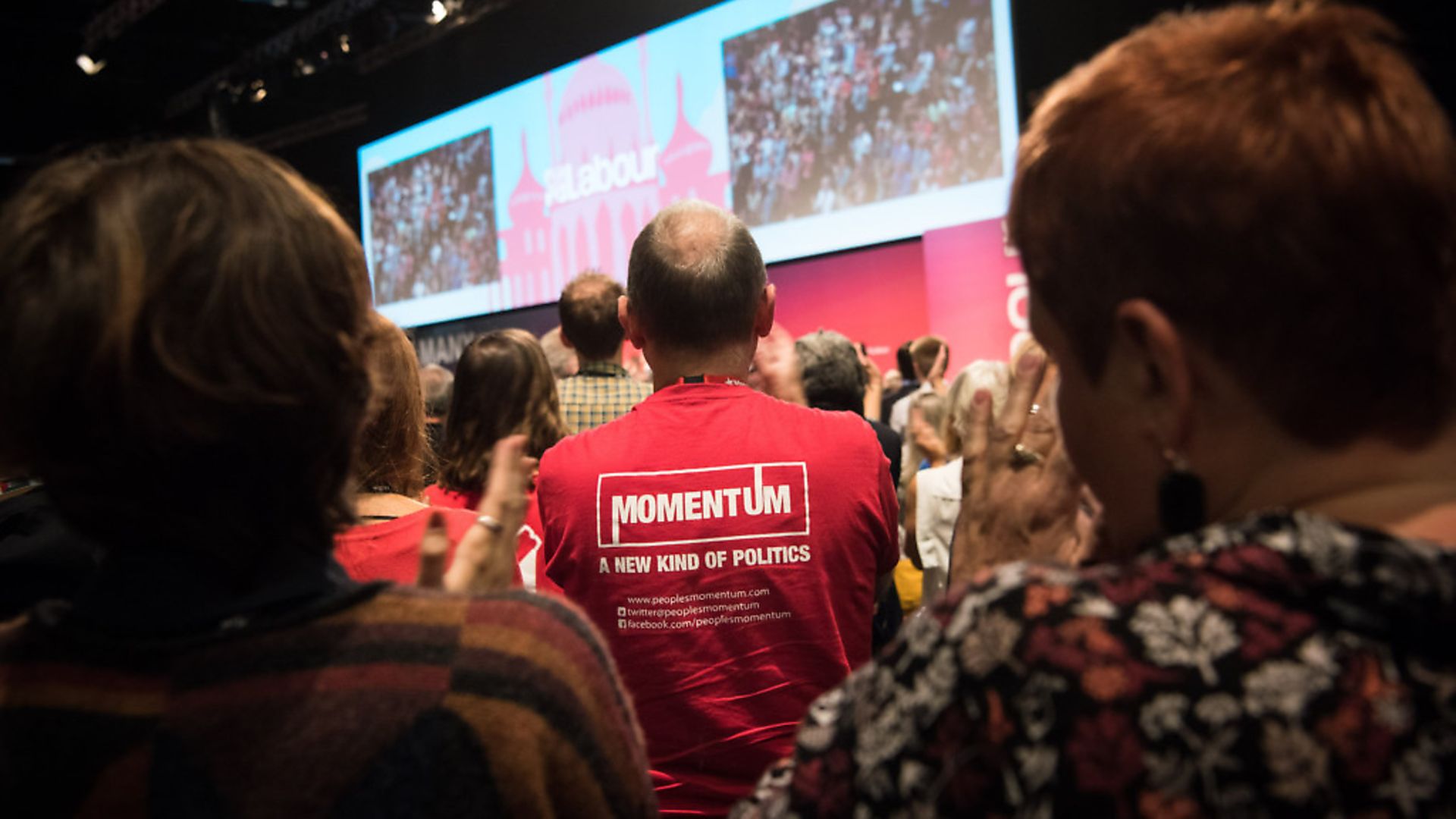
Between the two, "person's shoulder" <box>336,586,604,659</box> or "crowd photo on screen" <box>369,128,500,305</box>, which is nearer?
"person's shoulder" <box>336,586,604,659</box>

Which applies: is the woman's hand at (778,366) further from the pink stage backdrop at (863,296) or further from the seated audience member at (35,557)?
the pink stage backdrop at (863,296)

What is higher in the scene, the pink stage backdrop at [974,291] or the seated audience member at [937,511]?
the pink stage backdrop at [974,291]

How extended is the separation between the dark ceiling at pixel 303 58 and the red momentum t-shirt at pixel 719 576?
172 inches

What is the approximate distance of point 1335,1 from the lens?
74cm

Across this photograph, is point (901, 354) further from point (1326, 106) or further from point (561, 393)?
point (1326, 106)

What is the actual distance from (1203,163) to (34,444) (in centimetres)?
79

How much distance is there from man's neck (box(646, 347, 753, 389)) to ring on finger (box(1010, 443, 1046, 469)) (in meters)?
0.82

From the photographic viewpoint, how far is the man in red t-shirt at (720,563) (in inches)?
63.2

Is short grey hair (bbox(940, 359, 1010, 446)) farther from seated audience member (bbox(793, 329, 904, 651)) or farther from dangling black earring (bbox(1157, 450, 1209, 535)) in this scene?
dangling black earring (bbox(1157, 450, 1209, 535))

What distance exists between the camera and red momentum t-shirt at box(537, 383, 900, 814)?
1604 mm

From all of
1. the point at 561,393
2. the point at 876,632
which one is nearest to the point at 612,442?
the point at 876,632

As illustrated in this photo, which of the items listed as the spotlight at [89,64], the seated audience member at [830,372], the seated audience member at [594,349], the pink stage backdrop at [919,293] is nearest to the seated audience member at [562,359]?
the seated audience member at [594,349]

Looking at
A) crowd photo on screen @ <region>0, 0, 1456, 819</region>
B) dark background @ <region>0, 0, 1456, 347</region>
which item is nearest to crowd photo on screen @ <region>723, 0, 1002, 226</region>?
dark background @ <region>0, 0, 1456, 347</region>

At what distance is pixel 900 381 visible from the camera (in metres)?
6.13
